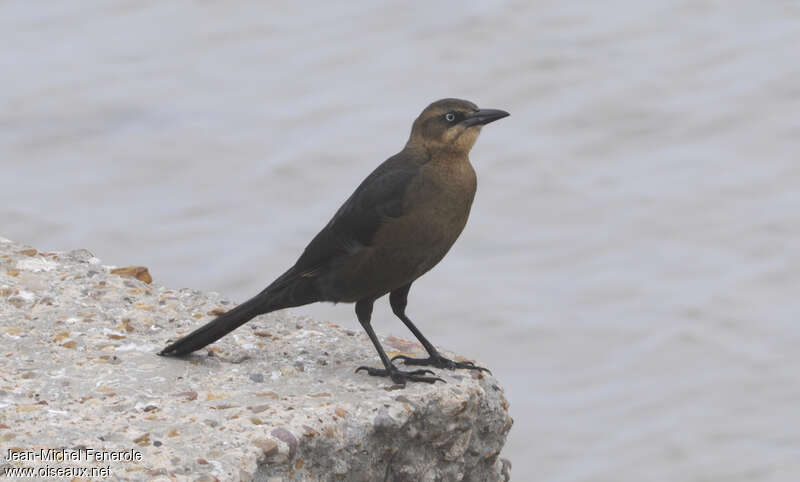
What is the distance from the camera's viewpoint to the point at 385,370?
4.54 meters

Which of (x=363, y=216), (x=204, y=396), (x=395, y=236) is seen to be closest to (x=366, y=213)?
(x=363, y=216)

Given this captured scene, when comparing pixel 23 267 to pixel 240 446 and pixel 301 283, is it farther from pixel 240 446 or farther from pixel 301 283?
pixel 240 446

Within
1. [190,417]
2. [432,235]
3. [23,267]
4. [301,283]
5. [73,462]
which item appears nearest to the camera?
[73,462]

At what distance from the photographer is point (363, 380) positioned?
4504 mm

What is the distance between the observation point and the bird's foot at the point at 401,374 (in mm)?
4461

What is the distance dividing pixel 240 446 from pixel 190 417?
0.25 meters

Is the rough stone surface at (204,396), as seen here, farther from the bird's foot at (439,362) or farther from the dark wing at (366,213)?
the dark wing at (366,213)

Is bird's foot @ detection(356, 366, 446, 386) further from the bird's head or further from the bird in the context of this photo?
the bird's head

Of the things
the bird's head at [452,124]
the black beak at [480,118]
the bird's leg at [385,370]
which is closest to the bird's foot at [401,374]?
the bird's leg at [385,370]

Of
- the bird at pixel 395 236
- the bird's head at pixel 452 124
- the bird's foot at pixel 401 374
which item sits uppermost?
the bird's head at pixel 452 124

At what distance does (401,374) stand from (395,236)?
46cm

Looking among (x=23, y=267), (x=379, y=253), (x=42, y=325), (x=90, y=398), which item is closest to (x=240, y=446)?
(x=90, y=398)

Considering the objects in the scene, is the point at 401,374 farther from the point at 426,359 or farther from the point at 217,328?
the point at 217,328

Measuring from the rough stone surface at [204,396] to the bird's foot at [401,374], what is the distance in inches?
1.4
